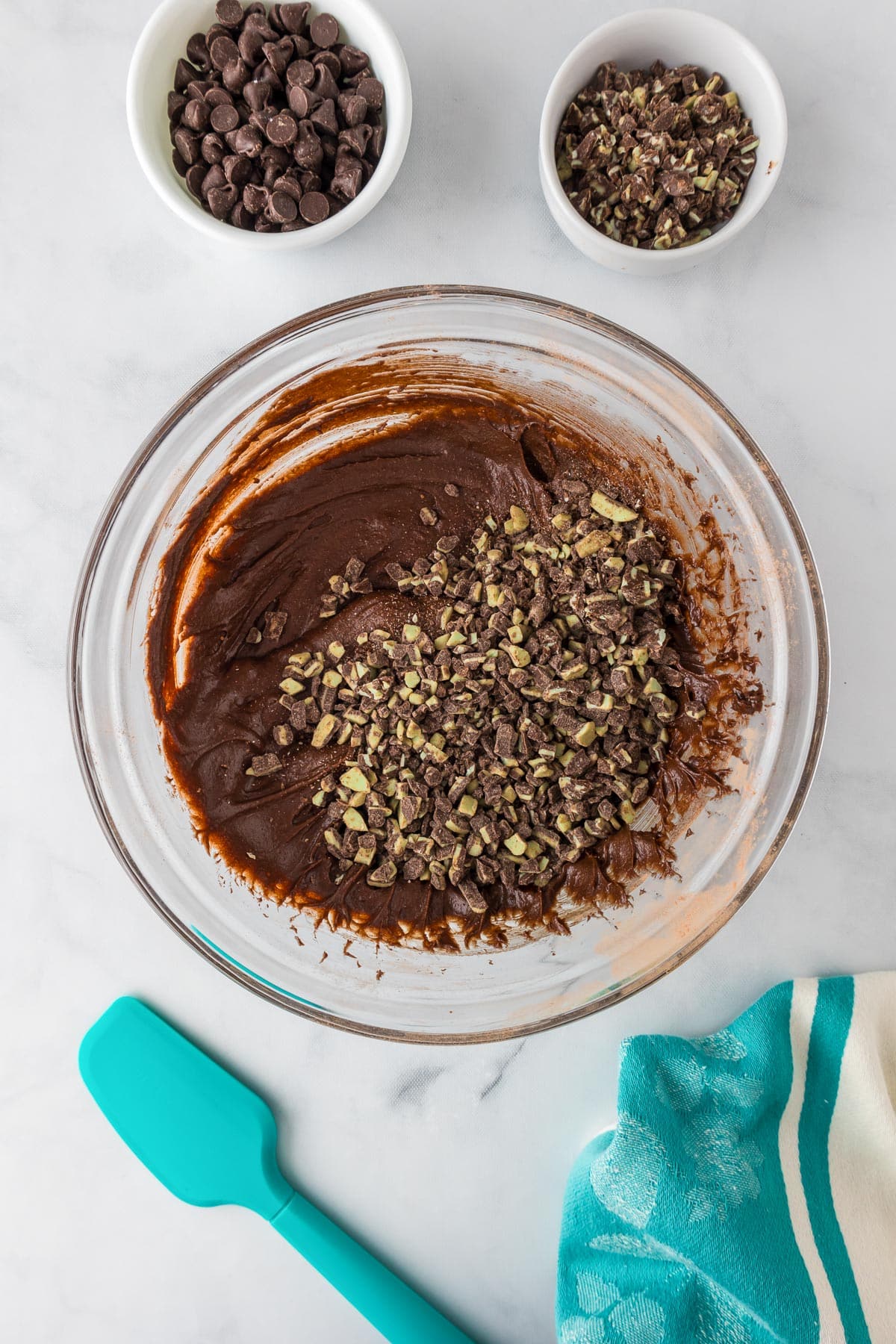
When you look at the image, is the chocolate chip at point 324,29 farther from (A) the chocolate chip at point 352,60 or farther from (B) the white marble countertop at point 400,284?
(B) the white marble countertop at point 400,284

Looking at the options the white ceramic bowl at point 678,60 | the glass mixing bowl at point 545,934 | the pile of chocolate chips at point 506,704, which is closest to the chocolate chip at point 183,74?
the glass mixing bowl at point 545,934

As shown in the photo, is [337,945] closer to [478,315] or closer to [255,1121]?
[255,1121]

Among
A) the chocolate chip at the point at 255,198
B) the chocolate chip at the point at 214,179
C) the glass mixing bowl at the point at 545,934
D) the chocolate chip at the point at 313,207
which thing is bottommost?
the glass mixing bowl at the point at 545,934

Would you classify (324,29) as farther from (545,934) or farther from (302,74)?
(545,934)

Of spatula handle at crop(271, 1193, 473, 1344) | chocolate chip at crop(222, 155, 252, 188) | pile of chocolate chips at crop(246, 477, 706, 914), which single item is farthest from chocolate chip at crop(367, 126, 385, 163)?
spatula handle at crop(271, 1193, 473, 1344)

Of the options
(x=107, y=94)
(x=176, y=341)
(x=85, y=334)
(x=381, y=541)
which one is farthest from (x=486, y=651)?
(x=107, y=94)

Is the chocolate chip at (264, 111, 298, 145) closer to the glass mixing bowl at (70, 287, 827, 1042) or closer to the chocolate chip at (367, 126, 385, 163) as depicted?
the chocolate chip at (367, 126, 385, 163)
